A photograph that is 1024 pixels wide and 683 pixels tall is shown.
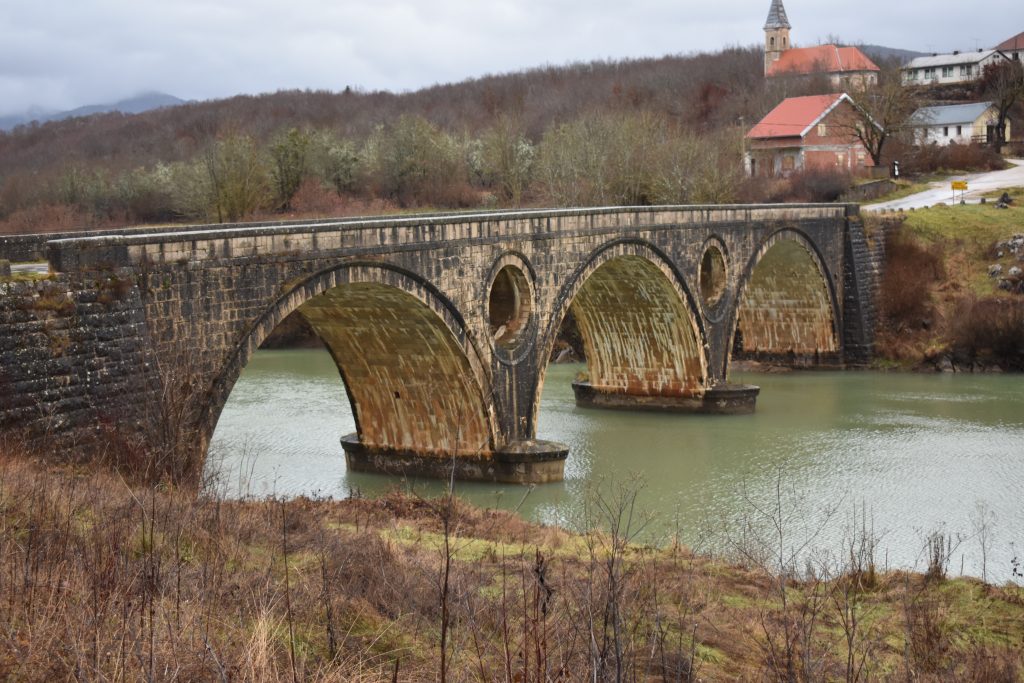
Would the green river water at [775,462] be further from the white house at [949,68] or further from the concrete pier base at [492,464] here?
the white house at [949,68]

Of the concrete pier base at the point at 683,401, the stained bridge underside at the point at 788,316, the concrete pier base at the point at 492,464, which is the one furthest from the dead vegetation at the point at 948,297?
the concrete pier base at the point at 492,464

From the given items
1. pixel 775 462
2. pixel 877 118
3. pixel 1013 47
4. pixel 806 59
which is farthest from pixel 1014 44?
pixel 775 462

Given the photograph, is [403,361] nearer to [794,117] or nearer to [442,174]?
[442,174]

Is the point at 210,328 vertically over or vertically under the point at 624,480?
over

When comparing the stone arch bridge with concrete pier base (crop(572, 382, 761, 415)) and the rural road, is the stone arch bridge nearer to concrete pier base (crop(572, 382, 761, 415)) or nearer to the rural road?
concrete pier base (crop(572, 382, 761, 415))

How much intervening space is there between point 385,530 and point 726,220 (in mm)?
22226

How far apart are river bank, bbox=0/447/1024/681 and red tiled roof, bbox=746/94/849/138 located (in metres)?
50.4

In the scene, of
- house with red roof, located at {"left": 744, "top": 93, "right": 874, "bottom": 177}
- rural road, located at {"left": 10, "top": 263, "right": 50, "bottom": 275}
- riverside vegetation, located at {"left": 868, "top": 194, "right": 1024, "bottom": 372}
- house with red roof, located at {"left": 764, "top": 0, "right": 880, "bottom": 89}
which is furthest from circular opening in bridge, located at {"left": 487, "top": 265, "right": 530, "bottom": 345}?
house with red roof, located at {"left": 764, "top": 0, "right": 880, "bottom": 89}

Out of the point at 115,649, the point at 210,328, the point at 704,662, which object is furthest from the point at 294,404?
the point at 115,649

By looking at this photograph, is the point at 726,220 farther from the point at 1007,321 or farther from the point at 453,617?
the point at 453,617

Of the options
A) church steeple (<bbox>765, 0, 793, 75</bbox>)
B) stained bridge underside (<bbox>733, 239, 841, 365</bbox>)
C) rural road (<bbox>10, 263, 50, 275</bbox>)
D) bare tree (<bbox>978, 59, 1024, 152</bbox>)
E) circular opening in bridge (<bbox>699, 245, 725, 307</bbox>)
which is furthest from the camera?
church steeple (<bbox>765, 0, 793, 75</bbox>)

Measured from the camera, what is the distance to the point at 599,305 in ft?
110

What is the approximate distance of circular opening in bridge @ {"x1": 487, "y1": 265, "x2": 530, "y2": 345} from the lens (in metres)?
25.4

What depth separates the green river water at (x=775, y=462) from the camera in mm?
20312
